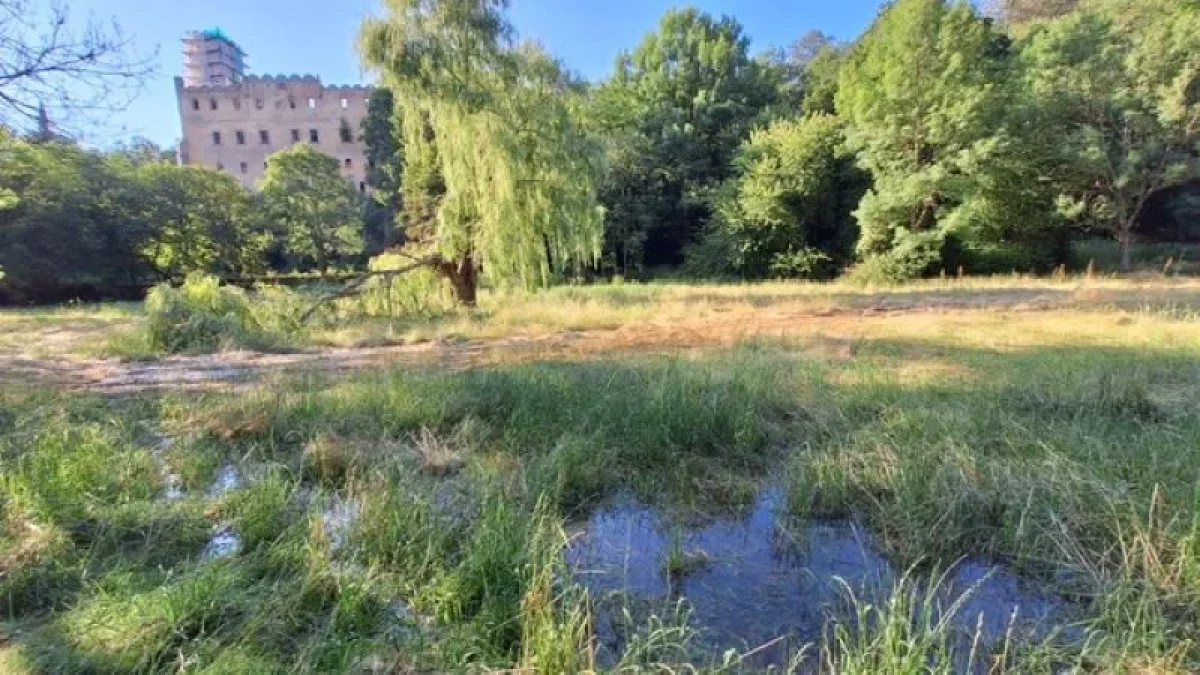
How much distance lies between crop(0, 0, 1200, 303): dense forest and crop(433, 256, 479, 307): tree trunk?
0.08 meters

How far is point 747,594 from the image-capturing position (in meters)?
3.15

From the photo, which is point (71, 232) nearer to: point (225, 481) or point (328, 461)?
point (225, 481)

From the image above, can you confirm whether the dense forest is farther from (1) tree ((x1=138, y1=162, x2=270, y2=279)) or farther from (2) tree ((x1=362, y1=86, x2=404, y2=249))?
(2) tree ((x1=362, y1=86, x2=404, y2=249))

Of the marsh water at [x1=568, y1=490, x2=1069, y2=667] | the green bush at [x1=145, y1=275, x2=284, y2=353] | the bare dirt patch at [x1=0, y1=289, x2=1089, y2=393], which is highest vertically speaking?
the green bush at [x1=145, y1=275, x2=284, y2=353]

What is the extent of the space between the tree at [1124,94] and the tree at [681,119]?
11348 millimetres

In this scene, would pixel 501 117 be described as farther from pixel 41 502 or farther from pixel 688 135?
pixel 688 135

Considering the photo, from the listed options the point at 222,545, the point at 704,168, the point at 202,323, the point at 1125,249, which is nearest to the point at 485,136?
the point at 202,323

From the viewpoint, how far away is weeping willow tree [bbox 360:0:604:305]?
41.7 ft

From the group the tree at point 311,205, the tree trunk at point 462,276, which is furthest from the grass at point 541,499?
the tree at point 311,205

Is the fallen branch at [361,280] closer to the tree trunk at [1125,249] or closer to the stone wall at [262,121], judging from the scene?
the tree trunk at [1125,249]

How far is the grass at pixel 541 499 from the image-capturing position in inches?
99.8

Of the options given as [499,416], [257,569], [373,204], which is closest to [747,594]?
[257,569]

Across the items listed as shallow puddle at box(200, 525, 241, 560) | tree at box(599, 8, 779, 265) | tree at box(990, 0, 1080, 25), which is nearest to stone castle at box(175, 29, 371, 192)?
tree at box(599, 8, 779, 265)

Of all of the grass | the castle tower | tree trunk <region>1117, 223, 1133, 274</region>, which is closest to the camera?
the grass
